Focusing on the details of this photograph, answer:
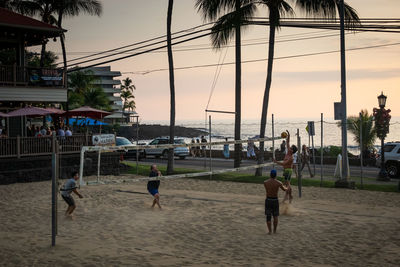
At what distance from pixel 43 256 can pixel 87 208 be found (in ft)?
20.0

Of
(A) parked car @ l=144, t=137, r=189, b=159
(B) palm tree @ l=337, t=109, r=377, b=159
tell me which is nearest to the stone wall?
(A) parked car @ l=144, t=137, r=189, b=159

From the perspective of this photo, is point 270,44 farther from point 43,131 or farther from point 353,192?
point 43,131

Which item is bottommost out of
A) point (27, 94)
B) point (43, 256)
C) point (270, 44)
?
point (43, 256)

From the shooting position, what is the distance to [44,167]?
2491 cm

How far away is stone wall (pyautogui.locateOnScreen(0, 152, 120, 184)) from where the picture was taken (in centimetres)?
2339

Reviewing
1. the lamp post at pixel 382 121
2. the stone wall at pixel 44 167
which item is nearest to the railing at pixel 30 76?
the stone wall at pixel 44 167

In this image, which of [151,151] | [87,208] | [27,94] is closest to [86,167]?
[27,94]

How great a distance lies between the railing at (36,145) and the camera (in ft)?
77.3

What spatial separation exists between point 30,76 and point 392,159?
2096cm

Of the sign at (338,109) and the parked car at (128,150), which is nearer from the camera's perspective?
the sign at (338,109)

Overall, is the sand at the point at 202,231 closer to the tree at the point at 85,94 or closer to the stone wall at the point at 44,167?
the stone wall at the point at 44,167

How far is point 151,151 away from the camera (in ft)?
129

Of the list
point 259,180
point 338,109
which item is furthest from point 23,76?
point 338,109

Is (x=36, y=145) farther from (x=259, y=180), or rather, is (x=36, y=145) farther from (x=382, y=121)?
(x=382, y=121)
